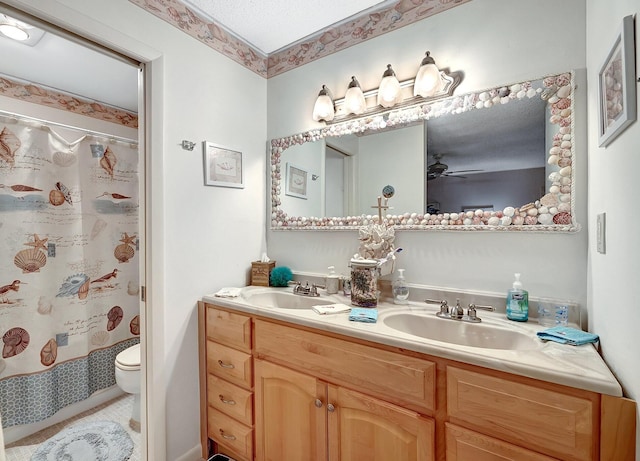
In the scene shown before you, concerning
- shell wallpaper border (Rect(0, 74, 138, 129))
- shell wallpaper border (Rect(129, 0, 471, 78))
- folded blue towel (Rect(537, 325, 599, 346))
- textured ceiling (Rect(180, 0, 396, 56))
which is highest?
textured ceiling (Rect(180, 0, 396, 56))

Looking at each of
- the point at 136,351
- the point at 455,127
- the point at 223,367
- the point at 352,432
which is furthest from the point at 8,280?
the point at 455,127

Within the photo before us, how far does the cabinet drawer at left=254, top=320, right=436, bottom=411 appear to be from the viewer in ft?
3.12

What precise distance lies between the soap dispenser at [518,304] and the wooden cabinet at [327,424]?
561 mm

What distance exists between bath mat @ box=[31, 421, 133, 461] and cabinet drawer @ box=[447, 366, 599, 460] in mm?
1924

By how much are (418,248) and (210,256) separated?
120 cm

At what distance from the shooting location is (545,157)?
121cm

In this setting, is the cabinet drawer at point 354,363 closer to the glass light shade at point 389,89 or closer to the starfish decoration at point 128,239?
the glass light shade at point 389,89

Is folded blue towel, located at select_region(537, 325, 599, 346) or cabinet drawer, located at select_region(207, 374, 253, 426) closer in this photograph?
folded blue towel, located at select_region(537, 325, 599, 346)

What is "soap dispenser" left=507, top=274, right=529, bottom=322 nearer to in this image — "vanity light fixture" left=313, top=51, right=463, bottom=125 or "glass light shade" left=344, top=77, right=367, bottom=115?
"vanity light fixture" left=313, top=51, right=463, bottom=125

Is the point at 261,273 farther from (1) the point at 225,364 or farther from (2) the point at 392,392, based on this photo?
(2) the point at 392,392

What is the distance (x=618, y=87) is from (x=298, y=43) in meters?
1.73

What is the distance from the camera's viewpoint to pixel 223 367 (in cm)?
154

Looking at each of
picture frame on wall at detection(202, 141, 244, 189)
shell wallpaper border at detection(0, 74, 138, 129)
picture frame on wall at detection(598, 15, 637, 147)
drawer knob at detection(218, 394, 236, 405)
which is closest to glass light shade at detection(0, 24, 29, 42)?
shell wallpaper border at detection(0, 74, 138, 129)

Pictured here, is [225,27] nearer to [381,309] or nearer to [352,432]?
[381,309]
